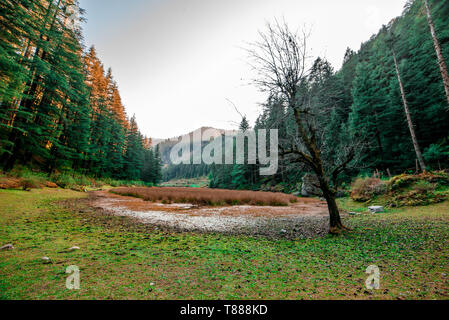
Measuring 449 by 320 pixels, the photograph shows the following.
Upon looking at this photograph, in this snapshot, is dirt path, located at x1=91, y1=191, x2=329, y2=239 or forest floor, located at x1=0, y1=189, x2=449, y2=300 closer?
forest floor, located at x1=0, y1=189, x2=449, y2=300

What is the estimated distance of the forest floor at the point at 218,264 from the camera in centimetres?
208

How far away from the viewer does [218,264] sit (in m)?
3.03

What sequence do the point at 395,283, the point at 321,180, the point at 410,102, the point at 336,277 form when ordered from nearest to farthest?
1. the point at 395,283
2. the point at 336,277
3. the point at 321,180
4. the point at 410,102

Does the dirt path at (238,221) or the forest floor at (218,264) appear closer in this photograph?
the forest floor at (218,264)

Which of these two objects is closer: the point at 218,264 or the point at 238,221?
the point at 218,264

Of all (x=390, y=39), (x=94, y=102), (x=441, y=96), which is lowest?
(x=441, y=96)

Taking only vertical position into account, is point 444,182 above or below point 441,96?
below

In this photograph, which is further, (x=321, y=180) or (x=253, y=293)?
(x=321, y=180)

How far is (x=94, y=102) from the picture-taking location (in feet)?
95.3

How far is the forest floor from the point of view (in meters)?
2.08
